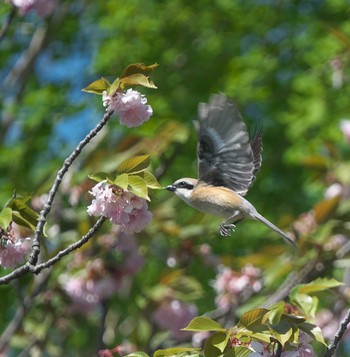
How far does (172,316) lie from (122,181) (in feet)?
7.31

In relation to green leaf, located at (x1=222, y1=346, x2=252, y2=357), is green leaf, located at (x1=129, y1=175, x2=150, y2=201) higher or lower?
higher

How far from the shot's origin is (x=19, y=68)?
5.86 metres

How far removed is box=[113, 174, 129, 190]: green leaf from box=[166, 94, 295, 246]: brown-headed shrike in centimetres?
55

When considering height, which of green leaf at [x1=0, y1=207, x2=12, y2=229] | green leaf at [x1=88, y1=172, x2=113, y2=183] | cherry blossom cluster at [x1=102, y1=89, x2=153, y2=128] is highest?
cherry blossom cluster at [x1=102, y1=89, x2=153, y2=128]

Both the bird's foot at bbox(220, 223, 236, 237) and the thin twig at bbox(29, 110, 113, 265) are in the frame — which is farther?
the bird's foot at bbox(220, 223, 236, 237)

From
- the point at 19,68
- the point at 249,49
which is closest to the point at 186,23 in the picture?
the point at 249,49

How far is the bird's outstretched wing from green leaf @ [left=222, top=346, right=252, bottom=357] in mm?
787

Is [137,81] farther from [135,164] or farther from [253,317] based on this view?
[253,317]

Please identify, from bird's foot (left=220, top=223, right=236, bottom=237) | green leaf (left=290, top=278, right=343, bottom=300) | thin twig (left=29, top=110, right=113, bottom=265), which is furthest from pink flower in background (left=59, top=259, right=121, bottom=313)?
thin twig (left=29, top=110, right=113, bottom=265)

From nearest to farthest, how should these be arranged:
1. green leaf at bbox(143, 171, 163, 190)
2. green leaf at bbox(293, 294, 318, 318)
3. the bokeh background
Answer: green leaf at bbox(143, 171, 163, 190)
green leaf at bbox(293, 294, 318, 318)
the bokeh background

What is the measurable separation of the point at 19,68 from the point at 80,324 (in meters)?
2.14

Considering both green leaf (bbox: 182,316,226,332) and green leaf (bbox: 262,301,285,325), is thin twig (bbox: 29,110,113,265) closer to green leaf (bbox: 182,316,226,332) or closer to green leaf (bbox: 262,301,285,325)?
green leaf (bbox: 182,316,226,332)

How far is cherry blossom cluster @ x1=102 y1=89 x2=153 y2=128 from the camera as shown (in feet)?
7.08

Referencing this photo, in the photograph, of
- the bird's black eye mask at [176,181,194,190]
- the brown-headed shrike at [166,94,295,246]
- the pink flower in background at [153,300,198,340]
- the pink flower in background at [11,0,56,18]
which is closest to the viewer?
the brown-headed shrike at [166,94,295,246]
